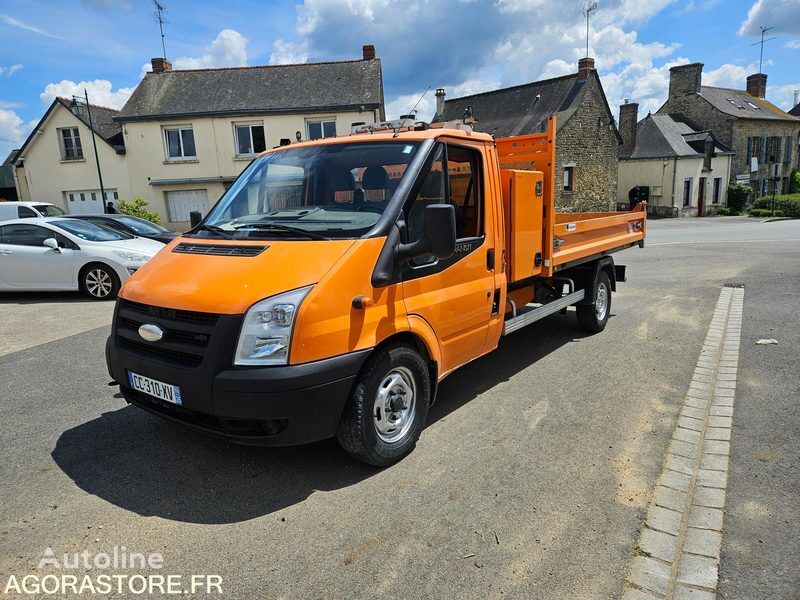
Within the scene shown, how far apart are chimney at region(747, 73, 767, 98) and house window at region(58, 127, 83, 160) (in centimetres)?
5841

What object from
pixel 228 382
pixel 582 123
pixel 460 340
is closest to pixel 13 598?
pixel 228 382

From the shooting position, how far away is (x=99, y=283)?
995 centimetres

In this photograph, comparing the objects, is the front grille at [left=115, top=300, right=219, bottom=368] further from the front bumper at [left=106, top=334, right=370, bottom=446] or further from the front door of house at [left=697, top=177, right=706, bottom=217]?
the front door of house at [left=697, top=177, right=706, bottom=217]

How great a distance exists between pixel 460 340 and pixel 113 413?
10.3 feet

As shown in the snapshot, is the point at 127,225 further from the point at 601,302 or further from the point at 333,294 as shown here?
the point at 333,294

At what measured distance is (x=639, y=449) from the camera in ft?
12.8

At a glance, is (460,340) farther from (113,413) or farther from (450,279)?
(113,413)

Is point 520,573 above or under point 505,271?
under

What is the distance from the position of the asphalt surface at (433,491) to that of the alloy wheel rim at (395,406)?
0.81ft

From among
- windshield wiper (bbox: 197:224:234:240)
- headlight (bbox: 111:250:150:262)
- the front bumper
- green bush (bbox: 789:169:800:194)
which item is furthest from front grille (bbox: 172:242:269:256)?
green bush (bbox: 789:169:800:194)

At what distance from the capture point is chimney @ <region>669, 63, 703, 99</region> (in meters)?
42.4

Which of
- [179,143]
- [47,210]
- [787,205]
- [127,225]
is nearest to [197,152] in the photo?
[179,143]

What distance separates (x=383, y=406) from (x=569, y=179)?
111 ft

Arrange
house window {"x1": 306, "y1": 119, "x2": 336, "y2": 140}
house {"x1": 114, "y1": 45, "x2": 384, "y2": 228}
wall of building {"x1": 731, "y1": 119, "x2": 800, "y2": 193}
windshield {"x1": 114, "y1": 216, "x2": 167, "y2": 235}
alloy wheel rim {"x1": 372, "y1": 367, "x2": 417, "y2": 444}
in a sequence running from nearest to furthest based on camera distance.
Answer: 1. alloy wheel rim {"x1": 372, "y1": 367, "x2": 417, "y2": 444}
2. windshield {"x1": 114, "y1": 216, "x2": 167, "y2": 235}
3. house {"x1": 114, "y1": 45, "x2": 384, "y2": 228}
4. house window {"x1": 306, "y1": 119, "x2": 336, "y2": 140}
5. wall of building {"x1": 731, "y1": 119, "x2": 800, "y2": 193}
